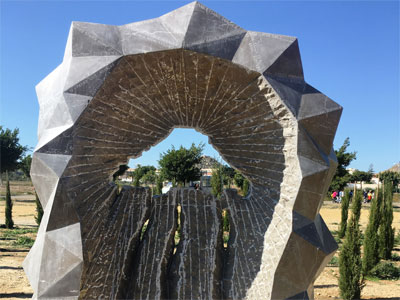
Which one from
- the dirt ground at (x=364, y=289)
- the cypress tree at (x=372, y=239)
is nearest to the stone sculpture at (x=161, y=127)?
the dirt ground at (x=364, y=289)

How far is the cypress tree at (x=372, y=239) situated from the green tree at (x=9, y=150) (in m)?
23.7

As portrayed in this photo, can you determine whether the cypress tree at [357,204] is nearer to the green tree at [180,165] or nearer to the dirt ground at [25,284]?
the dirt ground at [25,284]

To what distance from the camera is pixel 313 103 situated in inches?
191

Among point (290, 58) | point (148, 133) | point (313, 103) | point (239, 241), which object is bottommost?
point (239, 241)

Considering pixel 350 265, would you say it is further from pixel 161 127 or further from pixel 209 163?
pixel 209 163

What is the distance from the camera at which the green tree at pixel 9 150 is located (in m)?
26.0

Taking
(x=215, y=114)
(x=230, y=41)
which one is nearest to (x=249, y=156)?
(x=215, y=114)

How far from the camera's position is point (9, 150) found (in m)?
26.5

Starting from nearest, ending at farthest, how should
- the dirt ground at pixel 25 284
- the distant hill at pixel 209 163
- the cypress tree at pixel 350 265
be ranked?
the cypress tree at pixel 350 265
the dirt ground at pixel 25 284
the distant hill at pixel 209 163

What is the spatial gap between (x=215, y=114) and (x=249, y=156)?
2.86 feet

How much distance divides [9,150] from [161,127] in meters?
24.3

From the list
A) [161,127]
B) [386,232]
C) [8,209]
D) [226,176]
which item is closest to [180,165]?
[226,176]

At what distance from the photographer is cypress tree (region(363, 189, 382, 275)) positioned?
1092 centimetres

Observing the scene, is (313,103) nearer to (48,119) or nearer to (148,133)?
(148,133)
